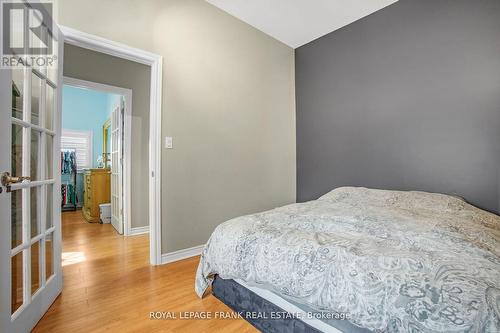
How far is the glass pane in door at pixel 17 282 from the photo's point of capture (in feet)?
3.94

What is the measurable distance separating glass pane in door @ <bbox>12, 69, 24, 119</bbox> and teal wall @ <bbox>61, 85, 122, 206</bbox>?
4.29 meters

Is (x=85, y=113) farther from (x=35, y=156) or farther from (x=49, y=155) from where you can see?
(x=35, y=156)

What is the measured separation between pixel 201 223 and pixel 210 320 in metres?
1.21

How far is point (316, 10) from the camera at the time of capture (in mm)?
2713

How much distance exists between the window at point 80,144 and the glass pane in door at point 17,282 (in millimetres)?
5043

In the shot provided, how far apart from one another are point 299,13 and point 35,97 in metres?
2.63

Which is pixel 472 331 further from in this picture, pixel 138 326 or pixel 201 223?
pixel 201 223

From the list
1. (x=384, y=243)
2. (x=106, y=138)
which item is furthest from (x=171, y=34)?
(x=106, y=138)

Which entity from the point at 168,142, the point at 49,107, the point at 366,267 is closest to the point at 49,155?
the point at 49,107

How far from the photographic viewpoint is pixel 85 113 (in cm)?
559

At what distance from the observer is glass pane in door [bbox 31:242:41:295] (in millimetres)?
1398

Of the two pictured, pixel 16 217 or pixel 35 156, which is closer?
pixel 16 217

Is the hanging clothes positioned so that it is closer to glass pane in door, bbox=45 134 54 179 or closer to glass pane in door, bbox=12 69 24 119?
glass pane in door, bbox=45 134 54 179

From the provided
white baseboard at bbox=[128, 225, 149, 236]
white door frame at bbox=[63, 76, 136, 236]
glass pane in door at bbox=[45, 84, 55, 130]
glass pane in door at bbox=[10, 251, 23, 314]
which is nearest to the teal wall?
white door frame at bbox=[63, 76, 136, 236]
